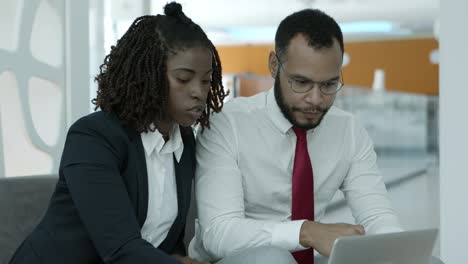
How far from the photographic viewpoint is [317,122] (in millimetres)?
1745

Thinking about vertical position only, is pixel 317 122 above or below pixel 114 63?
below

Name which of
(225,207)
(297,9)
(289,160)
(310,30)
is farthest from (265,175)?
(297,9)

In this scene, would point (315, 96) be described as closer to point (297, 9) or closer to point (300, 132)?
point (300, 132)

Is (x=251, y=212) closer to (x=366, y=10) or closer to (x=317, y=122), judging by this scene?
(x=317, y=122)

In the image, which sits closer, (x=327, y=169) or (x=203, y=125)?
(x=203, y=125)

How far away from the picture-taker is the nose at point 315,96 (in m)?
1.69

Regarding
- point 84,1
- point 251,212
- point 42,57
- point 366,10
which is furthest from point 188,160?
point 366,10

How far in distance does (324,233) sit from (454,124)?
1.56 meters

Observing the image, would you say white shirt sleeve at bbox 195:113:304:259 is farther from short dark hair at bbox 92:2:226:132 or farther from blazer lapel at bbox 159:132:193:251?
short dark hair at bbox 92:2:226:132

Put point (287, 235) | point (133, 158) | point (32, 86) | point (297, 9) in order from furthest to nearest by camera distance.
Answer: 1. point (297, 9)
2. point (32, 86)
3. point (287, 235)
4. point (133, 158)

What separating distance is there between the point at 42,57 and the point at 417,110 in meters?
10.0

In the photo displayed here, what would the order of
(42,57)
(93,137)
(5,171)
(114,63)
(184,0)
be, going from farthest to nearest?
(184,0) < (42,57) < (5,171) < (114,63) < (93,137)

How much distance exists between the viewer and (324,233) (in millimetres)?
Answer: 1506

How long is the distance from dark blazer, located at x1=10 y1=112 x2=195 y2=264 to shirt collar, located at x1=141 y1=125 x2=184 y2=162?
0.03 m
